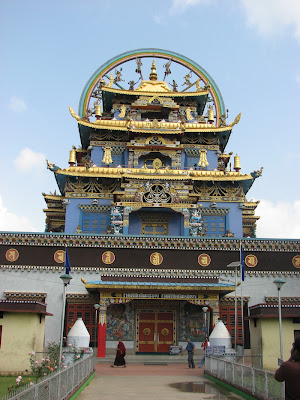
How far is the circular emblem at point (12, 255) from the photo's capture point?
96.7ft

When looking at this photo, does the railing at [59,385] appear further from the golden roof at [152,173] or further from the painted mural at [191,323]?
the golden roof at [152,173]

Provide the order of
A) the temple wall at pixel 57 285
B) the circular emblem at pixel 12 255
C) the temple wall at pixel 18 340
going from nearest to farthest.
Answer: the temple wall at pixel 18 340 < the temple wall at pixel 57 285 < the circular emblem at pixel 12 255

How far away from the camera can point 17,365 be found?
18.6 metres

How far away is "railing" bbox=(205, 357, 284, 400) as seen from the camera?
37.2ft

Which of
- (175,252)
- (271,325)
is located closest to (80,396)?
(271,325)

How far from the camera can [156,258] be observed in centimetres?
3003

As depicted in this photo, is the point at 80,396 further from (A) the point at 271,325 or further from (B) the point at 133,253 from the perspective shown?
(B) the point at 133,253

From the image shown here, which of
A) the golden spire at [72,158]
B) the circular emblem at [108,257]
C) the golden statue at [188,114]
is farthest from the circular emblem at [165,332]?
the golden statue at [188,114]

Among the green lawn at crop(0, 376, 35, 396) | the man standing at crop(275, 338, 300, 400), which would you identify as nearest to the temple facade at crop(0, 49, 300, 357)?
the green lawn at crop(0, 376, 35, 396)

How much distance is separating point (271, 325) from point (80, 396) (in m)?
9.40

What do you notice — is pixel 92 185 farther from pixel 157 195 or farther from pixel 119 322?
pixel 119 322

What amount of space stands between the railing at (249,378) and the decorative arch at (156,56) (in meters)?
31.7

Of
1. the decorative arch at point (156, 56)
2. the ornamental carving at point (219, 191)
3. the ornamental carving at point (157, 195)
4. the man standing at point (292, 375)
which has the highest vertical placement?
the decorative arch at point (156, 56)

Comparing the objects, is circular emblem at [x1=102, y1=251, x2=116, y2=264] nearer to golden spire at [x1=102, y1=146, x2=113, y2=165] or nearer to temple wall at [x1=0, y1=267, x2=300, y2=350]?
temple wall at [x1=0, y1=267, x2=300, y2=350]
